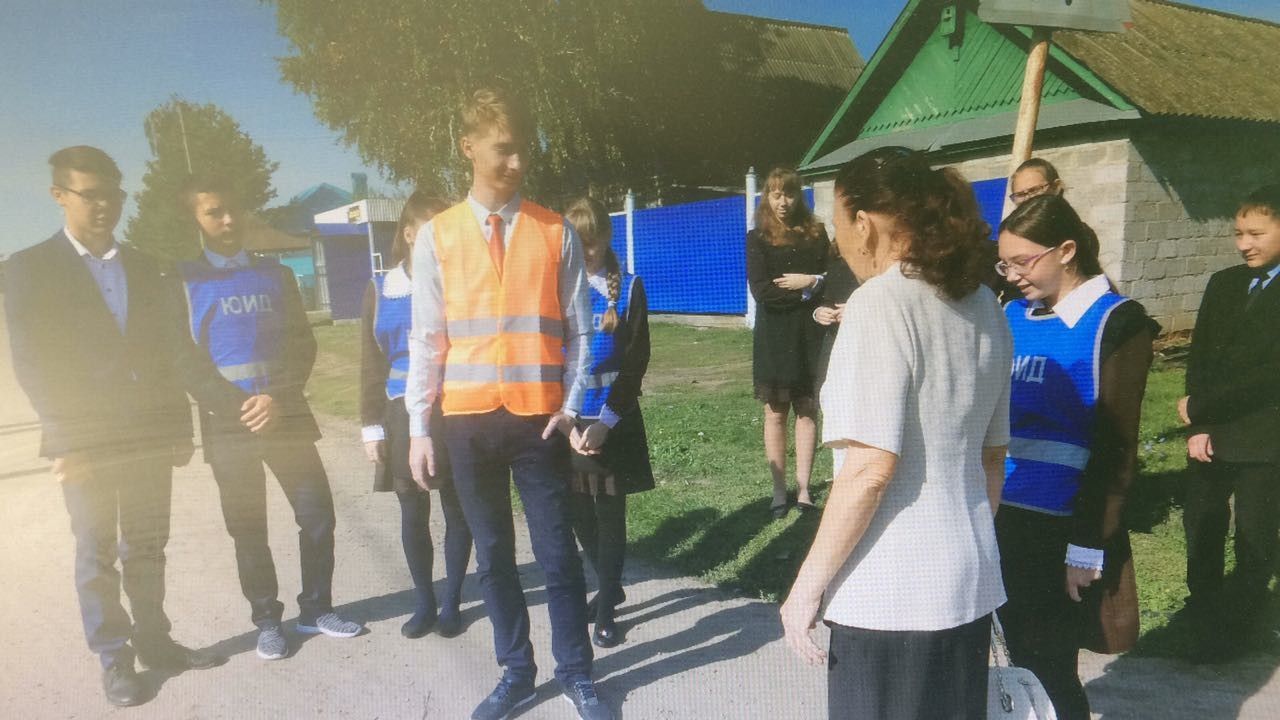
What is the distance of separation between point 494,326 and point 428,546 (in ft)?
4.14

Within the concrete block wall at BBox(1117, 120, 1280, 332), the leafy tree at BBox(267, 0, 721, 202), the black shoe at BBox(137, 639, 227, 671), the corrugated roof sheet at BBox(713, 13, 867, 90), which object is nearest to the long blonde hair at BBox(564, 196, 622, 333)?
the leafy tree at BBox(267, 0, 721, 202)

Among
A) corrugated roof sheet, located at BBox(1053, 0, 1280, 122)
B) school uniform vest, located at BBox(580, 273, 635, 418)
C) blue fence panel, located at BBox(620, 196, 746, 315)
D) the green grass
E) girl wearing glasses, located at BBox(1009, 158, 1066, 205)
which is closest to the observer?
girl wearing glasses, located at BBox(1009, 158, 1066, 205)

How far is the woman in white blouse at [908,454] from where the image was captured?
1194 millimetres

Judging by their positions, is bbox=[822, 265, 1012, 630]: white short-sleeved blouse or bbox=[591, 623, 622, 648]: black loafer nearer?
bbox=[822, 265, 1012, 630]: white short-sleeved blouse

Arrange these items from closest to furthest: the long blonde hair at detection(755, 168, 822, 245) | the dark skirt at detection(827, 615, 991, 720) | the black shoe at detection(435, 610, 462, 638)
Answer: the dark skirt at detection(827, 615, 991, 720) → the black shoe at detection(435, 610, 462, 638) → the long blonde hair at detection(755, 168, 822, 245)

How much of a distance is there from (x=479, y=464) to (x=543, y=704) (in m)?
0.83

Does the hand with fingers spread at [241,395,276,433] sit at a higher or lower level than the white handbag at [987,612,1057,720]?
higher

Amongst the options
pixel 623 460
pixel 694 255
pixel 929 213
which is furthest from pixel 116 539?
pixel 694 255

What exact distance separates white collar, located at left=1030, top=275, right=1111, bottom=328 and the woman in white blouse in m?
0.47

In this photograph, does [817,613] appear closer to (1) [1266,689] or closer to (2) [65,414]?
(1) [1266,689]

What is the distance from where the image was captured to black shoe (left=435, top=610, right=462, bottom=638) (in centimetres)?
279

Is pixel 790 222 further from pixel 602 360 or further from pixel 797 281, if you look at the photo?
pixel 602 360

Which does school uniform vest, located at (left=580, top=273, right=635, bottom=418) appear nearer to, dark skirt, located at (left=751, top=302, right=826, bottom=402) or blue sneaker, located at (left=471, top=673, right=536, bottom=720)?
blue sneaker, located at (left=471, top=673, right=536, bottom=720)

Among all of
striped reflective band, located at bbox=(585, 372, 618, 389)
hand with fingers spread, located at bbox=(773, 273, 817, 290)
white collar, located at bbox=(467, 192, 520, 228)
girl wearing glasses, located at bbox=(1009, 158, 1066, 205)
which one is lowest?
striped reflective band, located at bbox=(585, 372, 618, 389)
